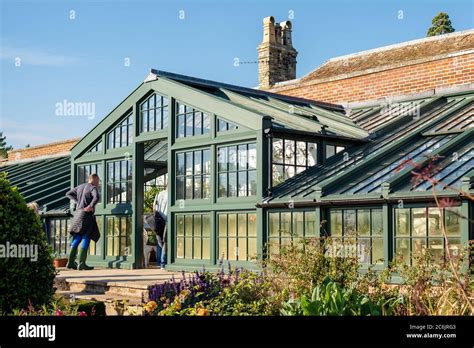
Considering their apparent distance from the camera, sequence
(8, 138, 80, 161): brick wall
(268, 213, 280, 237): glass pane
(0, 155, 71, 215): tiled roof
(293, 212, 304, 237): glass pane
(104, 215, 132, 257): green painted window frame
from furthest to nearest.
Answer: (8, 138, 80, 161): brick wall → (0, 155, 71, 215): tiled roof → (104, 215, 132, 257): green painted window frame → (268, 213, 280, 237): glass pane → (293, 212, 304, 237): glass pane

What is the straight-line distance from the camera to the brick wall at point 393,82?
17516mm

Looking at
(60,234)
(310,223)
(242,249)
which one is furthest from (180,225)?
(60,234)

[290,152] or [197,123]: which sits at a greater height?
[197,123]

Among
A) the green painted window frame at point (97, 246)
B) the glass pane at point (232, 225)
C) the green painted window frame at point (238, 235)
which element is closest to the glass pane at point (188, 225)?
the green painted window frame at point (238, 235)

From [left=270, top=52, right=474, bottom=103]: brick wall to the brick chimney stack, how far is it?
154 inches

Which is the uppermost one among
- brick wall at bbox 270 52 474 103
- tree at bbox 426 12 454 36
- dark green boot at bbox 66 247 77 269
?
tree at bbox 426 12 454 36

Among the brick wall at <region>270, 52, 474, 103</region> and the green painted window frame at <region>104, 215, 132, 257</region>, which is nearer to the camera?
the green painted window frame at <region>104, 215, 132, 257</region>

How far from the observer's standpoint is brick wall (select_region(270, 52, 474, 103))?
17516 millimetres

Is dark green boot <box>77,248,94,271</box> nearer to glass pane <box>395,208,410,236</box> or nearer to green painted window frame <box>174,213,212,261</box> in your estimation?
green painted window frame <box>174,213,212,261</box>

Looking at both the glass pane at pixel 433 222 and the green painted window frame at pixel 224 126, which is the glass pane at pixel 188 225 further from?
the glass pane at pixel 433 222

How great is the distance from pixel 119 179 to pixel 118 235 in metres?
1.35

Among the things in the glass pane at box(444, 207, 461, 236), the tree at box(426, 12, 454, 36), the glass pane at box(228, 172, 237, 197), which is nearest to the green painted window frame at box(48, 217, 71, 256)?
the glass pane at box(228, 172, 237, 197)

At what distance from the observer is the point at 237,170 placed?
14.3 m

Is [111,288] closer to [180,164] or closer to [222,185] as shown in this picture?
[222,185]
